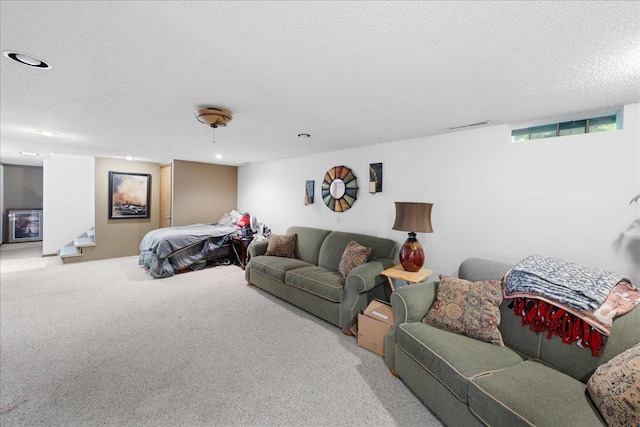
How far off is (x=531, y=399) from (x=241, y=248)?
501 centimetres

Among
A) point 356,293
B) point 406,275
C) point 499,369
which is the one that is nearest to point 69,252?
point 356,293

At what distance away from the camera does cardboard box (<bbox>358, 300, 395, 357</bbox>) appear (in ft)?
7.89

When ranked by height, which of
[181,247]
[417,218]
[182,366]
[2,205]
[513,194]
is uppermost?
[513,194]

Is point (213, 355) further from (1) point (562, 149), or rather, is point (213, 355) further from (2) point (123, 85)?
(1) point (562, 149)

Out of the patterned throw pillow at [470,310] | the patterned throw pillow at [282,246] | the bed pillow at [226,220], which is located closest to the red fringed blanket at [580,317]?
the patterned throw pillow at [470,310]

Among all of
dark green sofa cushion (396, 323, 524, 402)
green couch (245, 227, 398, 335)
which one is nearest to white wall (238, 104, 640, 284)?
green couch (245, 227, 398, 335)

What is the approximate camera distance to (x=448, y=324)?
78.3 inches

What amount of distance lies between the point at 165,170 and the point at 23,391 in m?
5.22

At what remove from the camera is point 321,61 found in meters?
1.55

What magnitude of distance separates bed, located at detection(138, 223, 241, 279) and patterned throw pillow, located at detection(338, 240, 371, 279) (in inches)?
124

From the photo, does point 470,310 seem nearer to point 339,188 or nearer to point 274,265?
point 274,265

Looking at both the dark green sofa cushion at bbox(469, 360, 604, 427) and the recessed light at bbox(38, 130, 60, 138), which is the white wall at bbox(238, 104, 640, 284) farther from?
the recessed light at bbox(38, 130, 60, 138)

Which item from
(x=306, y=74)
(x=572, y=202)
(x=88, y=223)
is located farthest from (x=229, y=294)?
(x=88, y=223)

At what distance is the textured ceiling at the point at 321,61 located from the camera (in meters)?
1.15
